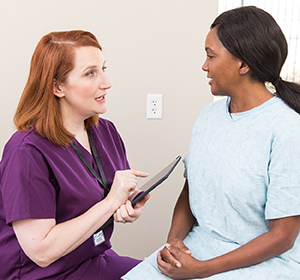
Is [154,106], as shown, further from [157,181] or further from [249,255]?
[249,255]

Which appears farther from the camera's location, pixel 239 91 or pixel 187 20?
pixel 187 20

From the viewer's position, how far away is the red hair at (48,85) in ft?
3.91

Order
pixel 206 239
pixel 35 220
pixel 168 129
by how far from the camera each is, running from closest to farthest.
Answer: pixel 35 220, pixel 206 239, pixel 168 129

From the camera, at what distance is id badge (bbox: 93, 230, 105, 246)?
1.19 meters

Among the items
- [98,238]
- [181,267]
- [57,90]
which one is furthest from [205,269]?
[57,90]

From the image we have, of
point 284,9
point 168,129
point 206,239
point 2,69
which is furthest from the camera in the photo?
point 284,9

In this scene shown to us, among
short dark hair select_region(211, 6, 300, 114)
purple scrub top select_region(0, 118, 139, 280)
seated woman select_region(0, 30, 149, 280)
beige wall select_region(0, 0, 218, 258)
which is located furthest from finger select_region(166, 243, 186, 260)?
beige wall select_region(0, 0, 218, 258)

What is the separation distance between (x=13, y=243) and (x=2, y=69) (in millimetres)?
902

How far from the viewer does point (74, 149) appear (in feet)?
4.09

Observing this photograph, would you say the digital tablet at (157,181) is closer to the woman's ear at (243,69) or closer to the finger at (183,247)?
the finger at (183,247)

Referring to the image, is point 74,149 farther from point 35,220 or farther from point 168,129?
point 168,129

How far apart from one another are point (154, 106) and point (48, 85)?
0.73 m

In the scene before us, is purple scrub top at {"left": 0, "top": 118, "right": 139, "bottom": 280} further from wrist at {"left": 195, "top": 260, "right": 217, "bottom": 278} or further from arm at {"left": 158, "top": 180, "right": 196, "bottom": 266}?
wrist at {"left": 195, "top": 260, "right": 217, "bottom": 278}

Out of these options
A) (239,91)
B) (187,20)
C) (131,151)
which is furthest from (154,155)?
(239,91)
